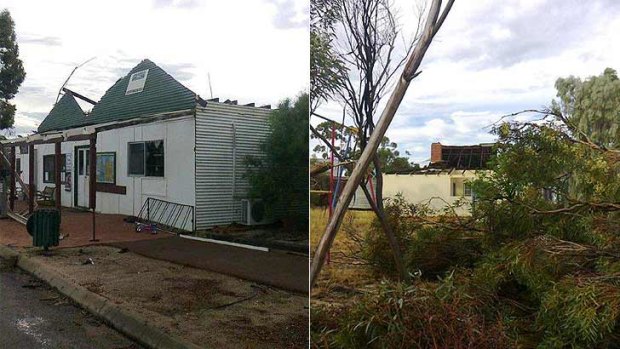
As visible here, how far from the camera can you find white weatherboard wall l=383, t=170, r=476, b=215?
135cm

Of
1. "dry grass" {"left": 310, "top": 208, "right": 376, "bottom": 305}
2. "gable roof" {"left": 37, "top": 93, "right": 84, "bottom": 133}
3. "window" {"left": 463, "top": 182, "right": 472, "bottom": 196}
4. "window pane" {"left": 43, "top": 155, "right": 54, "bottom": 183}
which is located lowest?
"dry grass" {"left": 310, "top": 208, "right": 376, "bottom": 305}

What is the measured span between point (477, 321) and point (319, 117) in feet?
2.54

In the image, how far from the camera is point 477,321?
1438mm

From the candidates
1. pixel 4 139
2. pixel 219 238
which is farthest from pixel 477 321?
pixel 4 139

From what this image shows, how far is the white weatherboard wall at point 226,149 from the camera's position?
0.99m

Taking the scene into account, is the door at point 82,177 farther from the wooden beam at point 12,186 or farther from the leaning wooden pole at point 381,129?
the leaning wooden pole at point 381,129

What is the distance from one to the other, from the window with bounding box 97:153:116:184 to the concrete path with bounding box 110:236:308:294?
0.16 m

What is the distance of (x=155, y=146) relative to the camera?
109 cm

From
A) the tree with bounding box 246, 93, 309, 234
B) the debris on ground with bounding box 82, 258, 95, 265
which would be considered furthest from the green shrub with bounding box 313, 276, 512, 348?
the debris on ground with bounding box 82, 258, 95, 265

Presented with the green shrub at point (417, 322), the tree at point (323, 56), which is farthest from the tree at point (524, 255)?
the tree at point (323, 56)

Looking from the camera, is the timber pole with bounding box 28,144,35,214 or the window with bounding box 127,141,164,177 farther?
the timber pole with bounding box 28,144,35,214

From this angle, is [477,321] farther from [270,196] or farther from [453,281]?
[270,196]

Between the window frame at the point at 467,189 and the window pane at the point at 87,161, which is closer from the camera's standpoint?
the window pane at the point at 87,161

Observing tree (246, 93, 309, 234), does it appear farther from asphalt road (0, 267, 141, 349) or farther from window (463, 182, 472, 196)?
window (463, 182, 472, 196)
